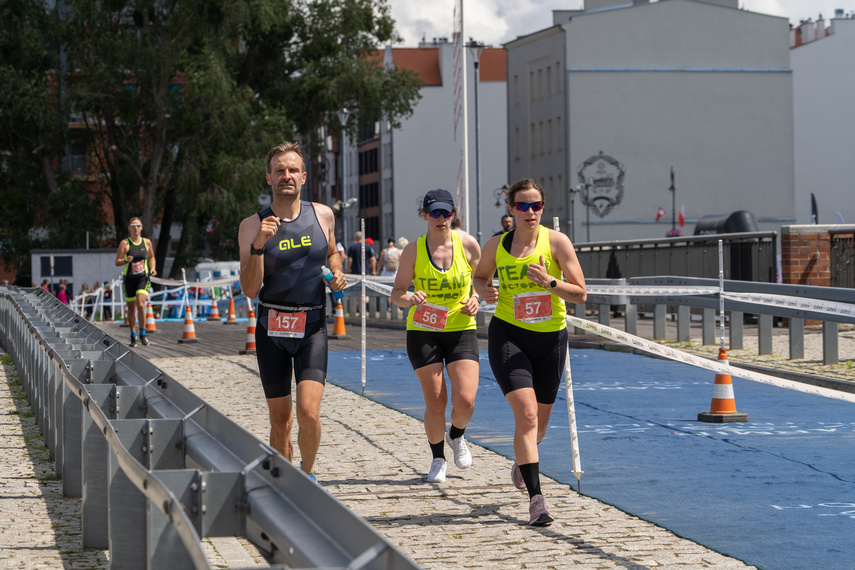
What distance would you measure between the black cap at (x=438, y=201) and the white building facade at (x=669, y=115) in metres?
66.2

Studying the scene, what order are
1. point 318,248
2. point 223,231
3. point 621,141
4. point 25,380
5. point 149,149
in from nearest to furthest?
point 318,248, point 25,380, point 149,149, point 223,231, point 621,141

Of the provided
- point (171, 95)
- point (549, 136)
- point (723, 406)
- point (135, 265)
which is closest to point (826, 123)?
point (549, 136)

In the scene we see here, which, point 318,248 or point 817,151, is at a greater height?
point 817,151

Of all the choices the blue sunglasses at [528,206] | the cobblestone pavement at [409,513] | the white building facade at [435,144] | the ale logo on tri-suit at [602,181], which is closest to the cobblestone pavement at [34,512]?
the cobblestone pavement at [409,513]

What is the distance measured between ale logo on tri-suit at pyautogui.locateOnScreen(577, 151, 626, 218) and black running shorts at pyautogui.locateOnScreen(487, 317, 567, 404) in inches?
2623

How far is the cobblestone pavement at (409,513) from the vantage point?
6188mm

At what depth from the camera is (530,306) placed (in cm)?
735

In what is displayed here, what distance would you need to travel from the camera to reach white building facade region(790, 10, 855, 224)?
3216 inches

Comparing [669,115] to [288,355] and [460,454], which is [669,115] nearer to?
[460,454]

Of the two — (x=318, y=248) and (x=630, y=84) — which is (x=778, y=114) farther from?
(x=318, y=248)

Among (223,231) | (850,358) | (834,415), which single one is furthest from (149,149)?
(834,415)

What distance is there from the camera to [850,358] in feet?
55.5

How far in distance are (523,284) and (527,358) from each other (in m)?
0.40

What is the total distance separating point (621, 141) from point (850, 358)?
59.3 m
